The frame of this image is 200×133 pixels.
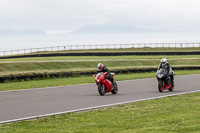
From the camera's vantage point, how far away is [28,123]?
9.41 metres

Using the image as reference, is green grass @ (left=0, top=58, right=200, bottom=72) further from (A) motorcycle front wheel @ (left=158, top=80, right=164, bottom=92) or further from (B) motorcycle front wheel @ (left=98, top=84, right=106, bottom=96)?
(B) motorcycle front wheel @ (left=98, top=84, right=106, bottom=96)

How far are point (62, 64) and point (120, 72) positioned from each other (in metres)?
7.62

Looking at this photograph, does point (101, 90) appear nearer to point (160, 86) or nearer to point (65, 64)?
point (160, 86)

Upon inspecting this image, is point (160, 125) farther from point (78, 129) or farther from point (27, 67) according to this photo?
point (27, 67)

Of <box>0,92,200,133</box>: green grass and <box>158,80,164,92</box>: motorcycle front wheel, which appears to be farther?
<box>158,80,164,92</box>: motorcycle front wheel

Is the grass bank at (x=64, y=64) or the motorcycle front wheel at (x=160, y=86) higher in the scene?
the grass bank at (x=64, y=64)

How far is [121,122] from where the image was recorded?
891cm

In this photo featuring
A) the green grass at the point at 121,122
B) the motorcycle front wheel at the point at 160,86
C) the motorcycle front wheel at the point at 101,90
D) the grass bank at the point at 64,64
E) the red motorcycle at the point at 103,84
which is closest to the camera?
the green grass at the point at 121,122

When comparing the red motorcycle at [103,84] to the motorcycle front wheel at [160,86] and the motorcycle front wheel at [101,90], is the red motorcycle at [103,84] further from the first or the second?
the motorcycle front wheel at [160,86]

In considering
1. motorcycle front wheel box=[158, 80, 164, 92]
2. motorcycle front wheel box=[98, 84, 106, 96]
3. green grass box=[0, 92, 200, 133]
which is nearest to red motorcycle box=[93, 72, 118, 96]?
motorcycle front wheel box=[98, 84, 106, 96]

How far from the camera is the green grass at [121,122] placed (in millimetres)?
7957

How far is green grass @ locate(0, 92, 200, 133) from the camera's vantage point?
7.96 meters

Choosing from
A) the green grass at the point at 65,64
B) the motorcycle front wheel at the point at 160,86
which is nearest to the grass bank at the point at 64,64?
the green grass at the point at 65,64

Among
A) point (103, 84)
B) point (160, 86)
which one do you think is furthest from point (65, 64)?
point (103, 84)
